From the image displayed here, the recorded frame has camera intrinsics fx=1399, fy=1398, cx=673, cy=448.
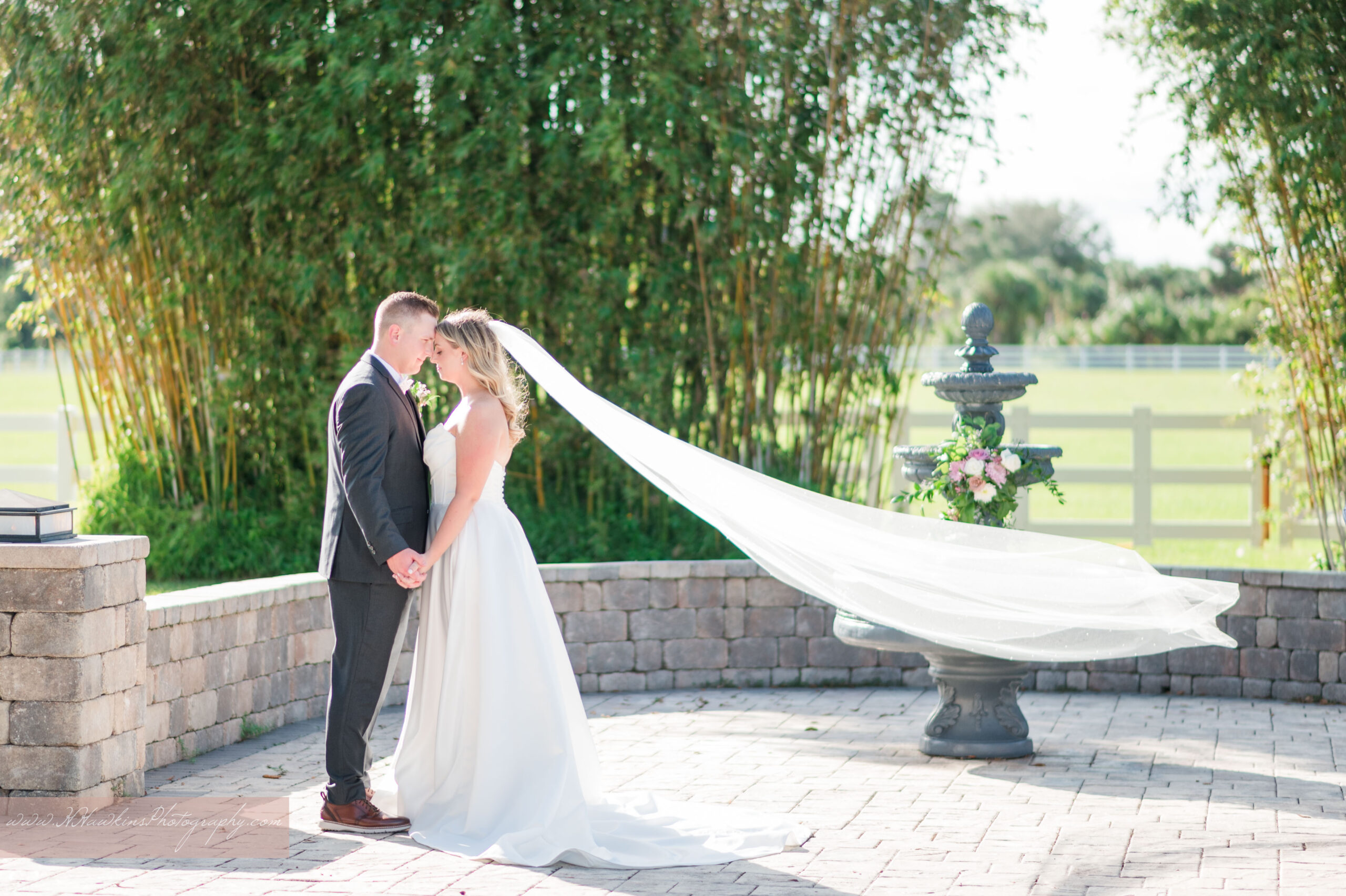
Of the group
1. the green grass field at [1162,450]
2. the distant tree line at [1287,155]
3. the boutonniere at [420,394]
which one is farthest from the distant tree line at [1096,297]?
the boutonniere at [420,394]

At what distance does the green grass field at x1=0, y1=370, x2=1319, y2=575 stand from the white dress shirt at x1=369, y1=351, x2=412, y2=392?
11.8 feet

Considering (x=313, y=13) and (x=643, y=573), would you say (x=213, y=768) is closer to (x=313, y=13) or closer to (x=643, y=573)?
(x=643, y=573)

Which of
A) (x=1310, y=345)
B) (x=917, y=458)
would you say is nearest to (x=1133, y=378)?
(x=1310, y=345)

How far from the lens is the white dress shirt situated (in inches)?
168

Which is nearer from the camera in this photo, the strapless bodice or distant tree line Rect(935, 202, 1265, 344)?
the strapless bodice

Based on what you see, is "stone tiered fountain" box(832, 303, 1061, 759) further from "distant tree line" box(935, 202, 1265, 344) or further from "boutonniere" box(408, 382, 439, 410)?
"distant tree line" box(935, 202, 1265, 344)

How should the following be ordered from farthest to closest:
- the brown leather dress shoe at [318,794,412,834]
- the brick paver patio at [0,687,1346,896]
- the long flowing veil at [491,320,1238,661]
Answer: the long flowing veil at [491,320,1238,661]
the brown leather dress shoe at [318,794,412,834]
the brick paver patio at [0,687,1346,896]

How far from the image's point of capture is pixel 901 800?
15.5ft

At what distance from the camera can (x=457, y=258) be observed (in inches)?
281

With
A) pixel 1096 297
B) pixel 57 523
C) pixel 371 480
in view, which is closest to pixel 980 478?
pixel 371 480

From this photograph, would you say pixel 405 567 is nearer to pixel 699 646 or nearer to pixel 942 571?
pixel 942 571

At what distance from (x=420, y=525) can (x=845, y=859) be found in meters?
1.62

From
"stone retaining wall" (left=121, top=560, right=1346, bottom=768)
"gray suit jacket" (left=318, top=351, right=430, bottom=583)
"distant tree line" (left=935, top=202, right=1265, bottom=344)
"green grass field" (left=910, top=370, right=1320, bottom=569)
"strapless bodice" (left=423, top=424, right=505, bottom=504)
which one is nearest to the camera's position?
"gray suit jacket" (left=318, top=351, right=430, bottom=583)

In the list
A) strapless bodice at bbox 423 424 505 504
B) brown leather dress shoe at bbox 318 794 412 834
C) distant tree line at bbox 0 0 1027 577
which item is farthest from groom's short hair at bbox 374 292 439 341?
distant tree line at bbox 0 0 1027 577
